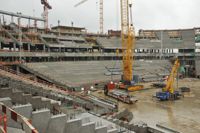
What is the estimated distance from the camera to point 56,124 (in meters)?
11.8

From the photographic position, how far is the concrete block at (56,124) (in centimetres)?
1162

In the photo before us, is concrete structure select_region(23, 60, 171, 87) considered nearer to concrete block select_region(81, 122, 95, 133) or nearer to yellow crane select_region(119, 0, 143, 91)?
yellow crane select_region(119, 0, 143, 91)

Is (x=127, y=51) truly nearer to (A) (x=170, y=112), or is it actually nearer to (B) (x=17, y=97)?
(A) (x=170, y=112)

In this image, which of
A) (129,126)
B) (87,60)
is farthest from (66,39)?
(129,126)

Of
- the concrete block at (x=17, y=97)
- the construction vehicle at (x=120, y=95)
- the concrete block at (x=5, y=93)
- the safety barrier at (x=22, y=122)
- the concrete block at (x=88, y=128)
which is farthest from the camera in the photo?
the construction vehicle at (x=120, y=95)

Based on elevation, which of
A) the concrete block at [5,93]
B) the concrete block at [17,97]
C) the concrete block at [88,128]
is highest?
the concrete block at [5,93]

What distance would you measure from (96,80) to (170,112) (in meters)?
24.9

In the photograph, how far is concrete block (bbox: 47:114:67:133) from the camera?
1162 centimetres

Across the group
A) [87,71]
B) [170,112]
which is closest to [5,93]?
[170,112]

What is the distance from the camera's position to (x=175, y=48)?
98.4 meters

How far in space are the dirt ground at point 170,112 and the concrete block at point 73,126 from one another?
15079 mm

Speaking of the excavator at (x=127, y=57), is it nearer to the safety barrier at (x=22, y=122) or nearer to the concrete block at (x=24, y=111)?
the concrete block at (x=24, y=111)

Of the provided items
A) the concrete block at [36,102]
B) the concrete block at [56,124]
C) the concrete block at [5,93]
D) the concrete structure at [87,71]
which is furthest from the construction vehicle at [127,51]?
the concrete block at [56,124]

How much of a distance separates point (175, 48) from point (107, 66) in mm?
42637
